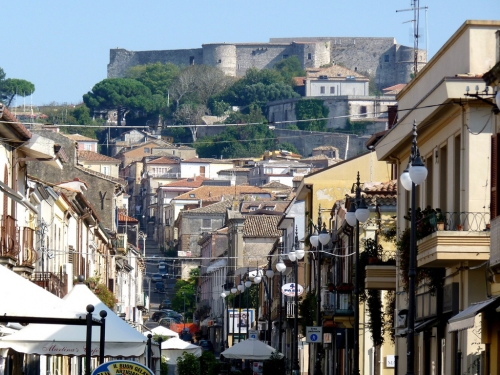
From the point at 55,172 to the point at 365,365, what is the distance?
74.3 ft

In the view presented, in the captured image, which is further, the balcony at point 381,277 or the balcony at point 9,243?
the balcony at point 381,277

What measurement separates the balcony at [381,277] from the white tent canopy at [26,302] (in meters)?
14.0

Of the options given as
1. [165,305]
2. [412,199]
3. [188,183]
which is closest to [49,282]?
[412,199]

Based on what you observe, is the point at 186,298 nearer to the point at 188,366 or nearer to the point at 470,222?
the point at 188,366

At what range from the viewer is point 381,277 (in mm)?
28188

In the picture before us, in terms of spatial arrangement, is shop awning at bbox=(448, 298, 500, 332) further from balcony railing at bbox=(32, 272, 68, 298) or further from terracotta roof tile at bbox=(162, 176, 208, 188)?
terracotta roof tile at bbox=(162, 176, 208, 188)

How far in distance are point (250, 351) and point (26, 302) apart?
2744cm

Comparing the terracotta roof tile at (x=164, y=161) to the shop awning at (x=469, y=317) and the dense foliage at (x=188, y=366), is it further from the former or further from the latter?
the shop awning at (x=469, y=317)

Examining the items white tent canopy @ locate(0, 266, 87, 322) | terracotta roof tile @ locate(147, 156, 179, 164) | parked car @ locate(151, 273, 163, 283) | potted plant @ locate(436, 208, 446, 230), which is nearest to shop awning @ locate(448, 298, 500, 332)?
potted plant @ locate(436, 208, 446, 230)

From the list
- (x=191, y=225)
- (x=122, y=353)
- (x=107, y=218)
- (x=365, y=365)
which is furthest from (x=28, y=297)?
(x=191, y=225)

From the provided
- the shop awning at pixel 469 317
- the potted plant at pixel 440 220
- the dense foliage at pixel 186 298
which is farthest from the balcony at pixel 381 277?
the dense foliage at pixel 186 298

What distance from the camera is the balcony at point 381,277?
28.1 m

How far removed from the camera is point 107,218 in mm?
62625

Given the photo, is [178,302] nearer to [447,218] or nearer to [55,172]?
[55,172]
